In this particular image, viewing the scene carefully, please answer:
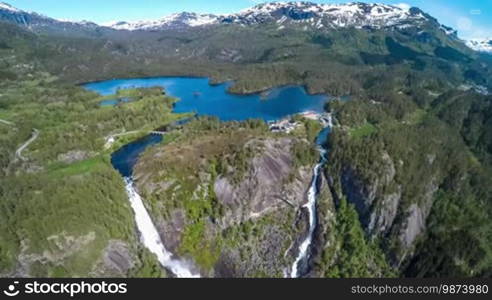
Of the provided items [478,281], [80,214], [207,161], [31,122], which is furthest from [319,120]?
[478,281]

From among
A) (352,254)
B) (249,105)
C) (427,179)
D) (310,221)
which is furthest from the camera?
(249,105)

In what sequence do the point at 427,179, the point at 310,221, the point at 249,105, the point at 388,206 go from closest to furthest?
the point at 310,221 < the point at 388,206 < the point at 427,179 < the point at 249,105

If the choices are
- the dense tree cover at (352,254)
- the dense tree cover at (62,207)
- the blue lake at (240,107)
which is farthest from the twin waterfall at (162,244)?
the blue lake at (240,107)

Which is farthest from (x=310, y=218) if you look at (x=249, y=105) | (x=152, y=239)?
(x=249, y=105)

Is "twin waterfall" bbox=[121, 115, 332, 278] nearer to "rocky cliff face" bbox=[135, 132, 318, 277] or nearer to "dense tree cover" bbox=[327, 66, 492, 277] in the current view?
"rocky cliff face" bbox=[135, 132, 318, 277]

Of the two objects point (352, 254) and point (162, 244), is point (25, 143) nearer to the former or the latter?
point (162, 244)

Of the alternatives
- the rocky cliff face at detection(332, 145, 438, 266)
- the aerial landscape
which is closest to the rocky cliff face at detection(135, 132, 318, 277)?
the aerial landscape

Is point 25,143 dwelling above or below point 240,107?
above

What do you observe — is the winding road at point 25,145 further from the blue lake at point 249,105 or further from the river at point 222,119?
the blue lake at point 249,105
